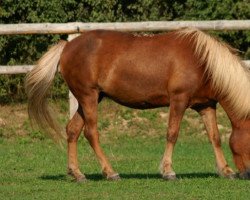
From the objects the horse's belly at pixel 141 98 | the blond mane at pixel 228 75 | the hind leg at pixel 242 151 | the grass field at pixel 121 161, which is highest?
the blond mane at pixel 228 75

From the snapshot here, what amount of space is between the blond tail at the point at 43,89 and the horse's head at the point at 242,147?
2.21 meters

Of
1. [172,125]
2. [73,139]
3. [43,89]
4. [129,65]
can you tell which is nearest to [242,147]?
[172,125]

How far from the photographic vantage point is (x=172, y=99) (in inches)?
420

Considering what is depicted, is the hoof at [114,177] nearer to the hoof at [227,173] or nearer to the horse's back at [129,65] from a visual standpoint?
the horse's back at [129,65]

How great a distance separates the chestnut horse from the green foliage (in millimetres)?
4949

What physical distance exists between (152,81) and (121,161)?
2.40m

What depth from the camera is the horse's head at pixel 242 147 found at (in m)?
10.4

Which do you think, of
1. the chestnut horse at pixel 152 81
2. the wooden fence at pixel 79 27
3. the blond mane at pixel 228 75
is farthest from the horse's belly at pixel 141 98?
the wooden fence at pixel 79 27

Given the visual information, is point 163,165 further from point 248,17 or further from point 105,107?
point 248,17

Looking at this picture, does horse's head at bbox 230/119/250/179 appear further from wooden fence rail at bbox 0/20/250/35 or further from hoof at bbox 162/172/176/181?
wooden fence rail at bbox 0/20/250/35

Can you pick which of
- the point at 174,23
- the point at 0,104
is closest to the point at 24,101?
the point at 0,104

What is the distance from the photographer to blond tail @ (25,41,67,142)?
11.2 metres

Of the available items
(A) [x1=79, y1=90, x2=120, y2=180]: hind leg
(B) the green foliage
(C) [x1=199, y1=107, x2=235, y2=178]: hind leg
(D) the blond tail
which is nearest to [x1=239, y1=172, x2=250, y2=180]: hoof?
(C) [x1=199, y1=107, x2=235, y2=178]: hind leg

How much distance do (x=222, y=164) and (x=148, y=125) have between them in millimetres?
4944
